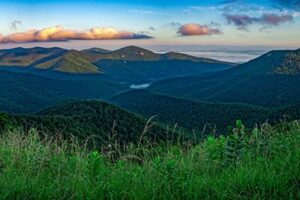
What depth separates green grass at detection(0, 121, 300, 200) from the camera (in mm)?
5164

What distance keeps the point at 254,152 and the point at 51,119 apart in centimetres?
6213

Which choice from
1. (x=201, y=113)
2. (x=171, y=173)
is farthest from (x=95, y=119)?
(x=171, y=173)

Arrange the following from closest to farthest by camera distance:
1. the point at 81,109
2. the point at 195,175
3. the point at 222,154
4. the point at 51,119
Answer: the point at 195,175, the point at 222,154, the point at 51,119, the point at 81,109

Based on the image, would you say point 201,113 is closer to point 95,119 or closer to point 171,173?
point 95,119

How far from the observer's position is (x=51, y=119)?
66.6 meters

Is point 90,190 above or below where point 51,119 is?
above

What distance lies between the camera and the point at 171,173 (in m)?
5.36

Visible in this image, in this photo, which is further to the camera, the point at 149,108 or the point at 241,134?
the point at 149,108

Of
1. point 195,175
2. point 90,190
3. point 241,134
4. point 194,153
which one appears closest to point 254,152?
point 241,134

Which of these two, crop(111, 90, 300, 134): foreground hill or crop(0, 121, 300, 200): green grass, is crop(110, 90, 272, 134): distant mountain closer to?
crop(111, 90, 300, 134): foreground hill

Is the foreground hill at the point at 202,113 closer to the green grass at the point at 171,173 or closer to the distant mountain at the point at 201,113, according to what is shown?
the distant mountain at the point at 201,113

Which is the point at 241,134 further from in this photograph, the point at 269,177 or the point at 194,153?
the point at 269,177

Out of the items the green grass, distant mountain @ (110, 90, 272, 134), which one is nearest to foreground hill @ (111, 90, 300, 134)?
distant mountain @ (110, 90, 272, 134)

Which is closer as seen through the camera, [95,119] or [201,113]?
[95,119]
